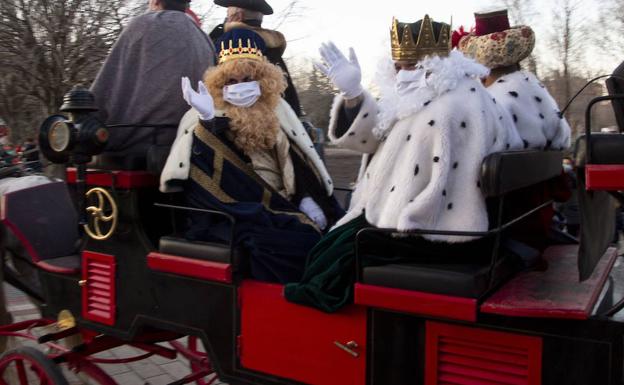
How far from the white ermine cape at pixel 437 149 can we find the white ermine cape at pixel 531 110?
0.38 m

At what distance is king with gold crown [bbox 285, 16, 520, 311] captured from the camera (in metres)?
1.93

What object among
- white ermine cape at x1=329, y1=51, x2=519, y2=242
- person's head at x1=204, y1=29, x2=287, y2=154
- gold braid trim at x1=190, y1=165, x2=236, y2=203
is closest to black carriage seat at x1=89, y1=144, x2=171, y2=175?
gold braid trim at x1=190, y1=165, x2=236, y2=203

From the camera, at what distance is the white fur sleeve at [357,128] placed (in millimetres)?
2246

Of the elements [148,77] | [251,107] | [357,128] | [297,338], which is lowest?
[297,338]

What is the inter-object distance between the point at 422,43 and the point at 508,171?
570 millimetres

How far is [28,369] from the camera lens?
121 inches

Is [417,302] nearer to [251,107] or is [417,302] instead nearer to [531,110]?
[531,110]

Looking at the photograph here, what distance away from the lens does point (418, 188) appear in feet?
6.45

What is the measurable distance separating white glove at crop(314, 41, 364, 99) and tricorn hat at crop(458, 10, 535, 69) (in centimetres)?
85

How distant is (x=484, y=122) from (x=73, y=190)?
2071 millimetres

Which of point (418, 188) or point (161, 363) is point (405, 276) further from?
point (161, 363)

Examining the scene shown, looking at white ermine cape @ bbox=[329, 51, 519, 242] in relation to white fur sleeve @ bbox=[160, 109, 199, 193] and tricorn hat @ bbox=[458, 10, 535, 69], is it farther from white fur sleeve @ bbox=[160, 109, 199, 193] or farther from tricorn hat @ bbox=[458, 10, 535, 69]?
white fur sleeve @ bbox=[160, 109, 199, 193]

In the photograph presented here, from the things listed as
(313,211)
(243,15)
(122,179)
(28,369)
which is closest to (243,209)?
(313,211)

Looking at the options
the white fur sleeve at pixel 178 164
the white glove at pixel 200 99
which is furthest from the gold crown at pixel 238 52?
the white fur sleeve at pixel 178 164
